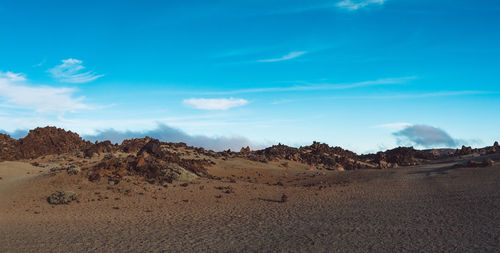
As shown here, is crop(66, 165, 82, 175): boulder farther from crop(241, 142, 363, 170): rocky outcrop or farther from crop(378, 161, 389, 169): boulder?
crop(378, 161, 389, 169): boulder

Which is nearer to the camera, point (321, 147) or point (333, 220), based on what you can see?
point (333, 220)

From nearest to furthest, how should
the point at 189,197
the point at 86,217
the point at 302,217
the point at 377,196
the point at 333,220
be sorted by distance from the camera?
the point at 333,220 < the point at 302,217 < the point at 86,217 < the point at 377,196 < the point at 189,197

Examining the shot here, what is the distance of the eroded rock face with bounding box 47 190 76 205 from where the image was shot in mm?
19828

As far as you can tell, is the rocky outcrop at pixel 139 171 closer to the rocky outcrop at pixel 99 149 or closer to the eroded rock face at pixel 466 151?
the rocky outcrop at pixel 99 149

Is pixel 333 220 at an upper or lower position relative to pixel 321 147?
lower

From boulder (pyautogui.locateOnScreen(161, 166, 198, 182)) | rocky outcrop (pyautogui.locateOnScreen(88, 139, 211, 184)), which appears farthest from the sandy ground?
boulder (pyautogui.locateOnScreen(161, 166, 198, 182))

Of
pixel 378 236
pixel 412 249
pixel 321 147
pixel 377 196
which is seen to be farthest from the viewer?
pixel 321 147

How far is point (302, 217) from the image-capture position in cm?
1513

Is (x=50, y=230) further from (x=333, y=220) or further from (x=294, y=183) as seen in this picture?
(x=294, y=183)

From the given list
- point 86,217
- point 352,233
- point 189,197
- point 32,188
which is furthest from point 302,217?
point 32,188

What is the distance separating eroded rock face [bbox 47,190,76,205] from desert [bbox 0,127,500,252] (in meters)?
0.12

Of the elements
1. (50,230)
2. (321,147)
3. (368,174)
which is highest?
(321,147)

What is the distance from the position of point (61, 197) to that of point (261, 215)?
1174cm

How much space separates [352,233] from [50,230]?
470 inches
